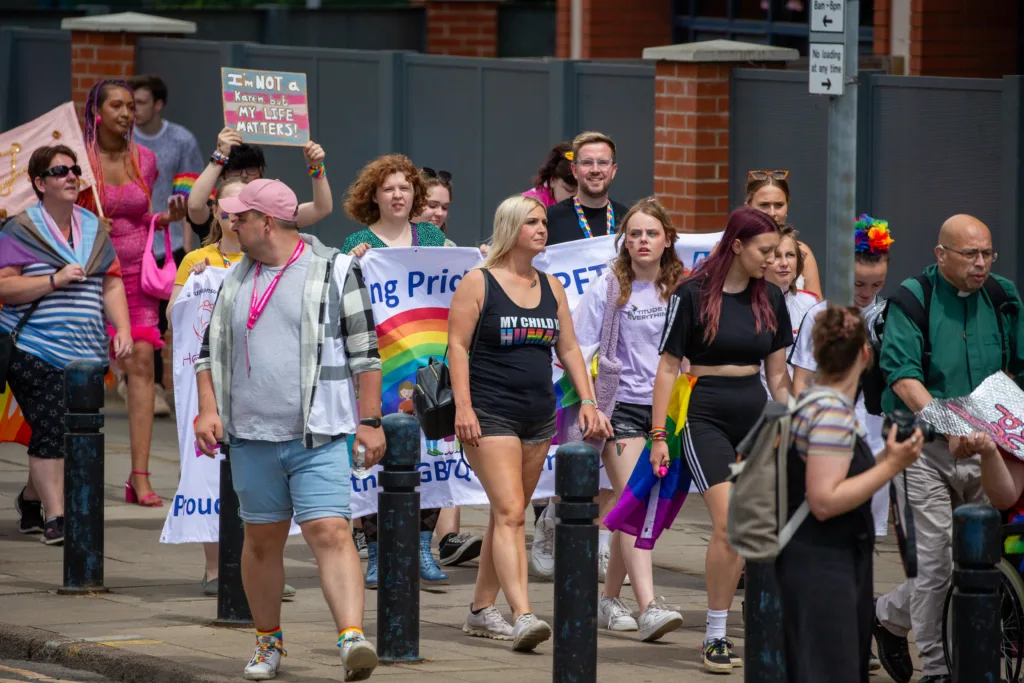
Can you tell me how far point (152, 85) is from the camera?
1458cm

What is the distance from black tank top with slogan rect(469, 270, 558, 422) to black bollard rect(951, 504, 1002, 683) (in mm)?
2338

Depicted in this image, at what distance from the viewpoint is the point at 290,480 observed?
24.7ft

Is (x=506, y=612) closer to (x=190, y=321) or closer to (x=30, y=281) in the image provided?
(x=190, y=321)

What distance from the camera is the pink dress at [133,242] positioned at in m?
11.9

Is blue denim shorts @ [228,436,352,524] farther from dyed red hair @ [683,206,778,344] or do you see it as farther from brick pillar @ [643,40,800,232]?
brick pillar @ [643,40,800,232]

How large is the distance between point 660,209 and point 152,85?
22.4 feet

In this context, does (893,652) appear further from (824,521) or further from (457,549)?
(457,549)

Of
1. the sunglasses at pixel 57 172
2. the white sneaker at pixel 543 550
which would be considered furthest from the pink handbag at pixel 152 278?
the white sneaker at pixel 543 550

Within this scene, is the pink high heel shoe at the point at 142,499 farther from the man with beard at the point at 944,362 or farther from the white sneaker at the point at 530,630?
the man with beard at the point at 944,362

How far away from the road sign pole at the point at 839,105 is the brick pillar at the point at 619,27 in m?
9.71

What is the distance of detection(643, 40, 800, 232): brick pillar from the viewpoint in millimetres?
12570

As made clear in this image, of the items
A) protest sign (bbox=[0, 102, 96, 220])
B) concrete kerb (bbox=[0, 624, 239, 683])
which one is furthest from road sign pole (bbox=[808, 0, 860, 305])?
protest sign (bbox=[0, 102, 96, 220])

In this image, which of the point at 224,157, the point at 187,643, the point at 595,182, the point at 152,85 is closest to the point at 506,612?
the point at 187,643

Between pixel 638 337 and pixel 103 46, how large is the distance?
9264 millimetres
